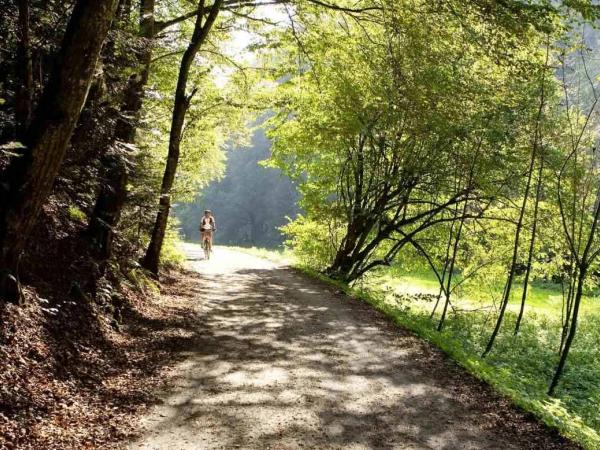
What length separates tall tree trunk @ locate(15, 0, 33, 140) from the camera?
5.32 meters

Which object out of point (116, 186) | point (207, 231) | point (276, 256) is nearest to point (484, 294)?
point (207, 231)

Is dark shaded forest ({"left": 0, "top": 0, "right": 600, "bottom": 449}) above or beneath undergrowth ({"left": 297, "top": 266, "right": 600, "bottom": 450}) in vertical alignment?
above

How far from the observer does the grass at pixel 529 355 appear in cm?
676

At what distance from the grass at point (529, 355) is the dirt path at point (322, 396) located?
0.47 meters

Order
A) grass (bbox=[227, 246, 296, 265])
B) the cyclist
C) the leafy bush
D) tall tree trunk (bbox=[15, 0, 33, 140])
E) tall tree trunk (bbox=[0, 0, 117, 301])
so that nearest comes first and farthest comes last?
tall tree trunk (bbox=[0, 0, 117, 301]) < tall tree trunk (bbox=[15, 0, 33, 140]) < the leafy bush < the cyclist < grass (bbox=[227, 246, 296, 265])

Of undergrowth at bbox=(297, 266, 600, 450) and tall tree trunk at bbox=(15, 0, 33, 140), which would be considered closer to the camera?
tall tree trunk at bbox=(15, 0, 33, 140)

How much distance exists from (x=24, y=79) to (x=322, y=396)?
501cm

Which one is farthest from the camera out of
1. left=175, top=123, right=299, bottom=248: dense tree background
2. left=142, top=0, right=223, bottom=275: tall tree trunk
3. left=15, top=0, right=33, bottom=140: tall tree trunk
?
left=175, top=123, right=299, bottom=248: dense tree background

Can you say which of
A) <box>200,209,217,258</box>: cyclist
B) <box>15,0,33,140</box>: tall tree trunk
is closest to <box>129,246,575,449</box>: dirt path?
<box>15,0,33,140</box>: tall tree trunk

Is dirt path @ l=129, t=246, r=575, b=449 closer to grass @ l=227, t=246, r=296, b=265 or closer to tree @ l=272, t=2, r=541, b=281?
tree @ l=272, t=2, r=541, b=281

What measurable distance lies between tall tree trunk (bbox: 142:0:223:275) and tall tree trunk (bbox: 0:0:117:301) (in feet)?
19.1

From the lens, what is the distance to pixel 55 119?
4.84m

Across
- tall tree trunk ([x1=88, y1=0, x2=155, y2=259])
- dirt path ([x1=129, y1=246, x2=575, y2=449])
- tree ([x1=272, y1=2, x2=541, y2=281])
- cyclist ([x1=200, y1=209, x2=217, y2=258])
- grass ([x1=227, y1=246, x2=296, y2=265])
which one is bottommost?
grass ([x1=227, y1=246, x2=296, y2=265])

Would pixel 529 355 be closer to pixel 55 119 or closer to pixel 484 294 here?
pixel 484 294
